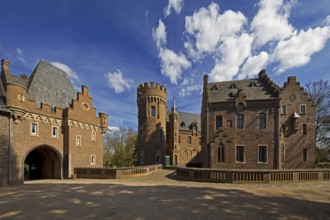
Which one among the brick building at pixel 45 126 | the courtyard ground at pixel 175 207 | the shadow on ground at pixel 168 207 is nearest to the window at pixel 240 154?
the courtyard ground at pixel 175 207

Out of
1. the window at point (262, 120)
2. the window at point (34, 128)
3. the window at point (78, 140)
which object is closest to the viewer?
the window at point (34, 128)

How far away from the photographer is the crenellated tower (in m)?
31.5

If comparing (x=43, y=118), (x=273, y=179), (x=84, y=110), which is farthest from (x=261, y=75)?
(x=43, y=118)

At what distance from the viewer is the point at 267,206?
293 inches

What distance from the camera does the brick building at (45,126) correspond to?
14.7m

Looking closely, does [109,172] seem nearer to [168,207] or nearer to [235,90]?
[168,207]

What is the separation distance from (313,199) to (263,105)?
47.6 ft

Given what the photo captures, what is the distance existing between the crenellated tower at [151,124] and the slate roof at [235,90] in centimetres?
1060

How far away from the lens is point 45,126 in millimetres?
17766

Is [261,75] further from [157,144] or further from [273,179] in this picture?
[157,144]

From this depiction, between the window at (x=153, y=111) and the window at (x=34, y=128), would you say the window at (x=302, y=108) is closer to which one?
the window at (x=153, y=111)

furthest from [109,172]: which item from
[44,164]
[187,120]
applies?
[187,120]

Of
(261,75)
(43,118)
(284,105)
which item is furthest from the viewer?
(261,75)

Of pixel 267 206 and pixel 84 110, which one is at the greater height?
pixel 84 110
